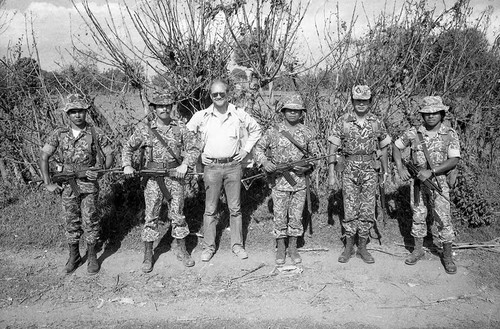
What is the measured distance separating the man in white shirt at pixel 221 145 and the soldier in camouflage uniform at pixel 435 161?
6.44 ft

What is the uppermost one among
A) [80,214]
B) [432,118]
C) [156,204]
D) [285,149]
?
[432,118]

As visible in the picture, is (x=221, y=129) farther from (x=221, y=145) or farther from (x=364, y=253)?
(x=364, y=253)

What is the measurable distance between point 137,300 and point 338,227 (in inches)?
124

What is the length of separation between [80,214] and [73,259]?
57 centimetres

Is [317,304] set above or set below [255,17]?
below

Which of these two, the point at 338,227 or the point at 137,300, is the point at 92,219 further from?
the point at 338,227

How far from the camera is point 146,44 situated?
240 inches

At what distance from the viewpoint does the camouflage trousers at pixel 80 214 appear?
16.1 ft

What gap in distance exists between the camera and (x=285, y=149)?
498 cm

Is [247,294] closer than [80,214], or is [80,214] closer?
[247,294]

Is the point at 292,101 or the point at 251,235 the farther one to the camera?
the point at 251,235

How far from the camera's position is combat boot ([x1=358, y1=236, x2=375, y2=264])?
5041mm

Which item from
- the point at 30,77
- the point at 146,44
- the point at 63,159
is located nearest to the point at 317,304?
the point at 63,159

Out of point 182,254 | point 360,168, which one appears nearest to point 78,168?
point 182,254
